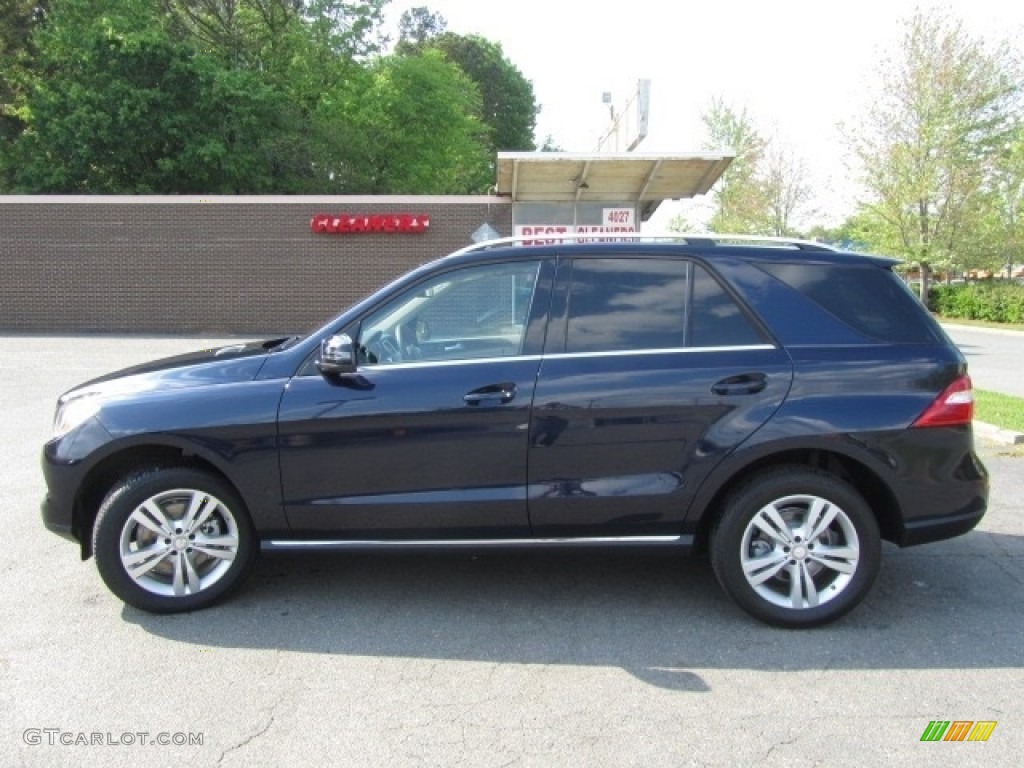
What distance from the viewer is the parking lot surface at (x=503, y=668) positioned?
8.77 feet

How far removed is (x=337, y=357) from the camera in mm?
3418

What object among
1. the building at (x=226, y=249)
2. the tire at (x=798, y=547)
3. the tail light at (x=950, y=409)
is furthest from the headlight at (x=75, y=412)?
the building at (x=226, y=249)

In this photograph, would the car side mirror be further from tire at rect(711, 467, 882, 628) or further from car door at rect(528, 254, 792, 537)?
tire at rect(711, 467, 882, 628)

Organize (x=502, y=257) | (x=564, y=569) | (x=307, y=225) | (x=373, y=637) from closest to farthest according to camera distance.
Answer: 1. (x=373, y=637)
2. (x=502, y=257)
3. (x=564, y=569)
4. (x=307, y=225)

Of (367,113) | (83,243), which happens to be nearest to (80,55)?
(83,243)

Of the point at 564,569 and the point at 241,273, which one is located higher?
the point at 241,273

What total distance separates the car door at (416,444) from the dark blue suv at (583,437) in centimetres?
1

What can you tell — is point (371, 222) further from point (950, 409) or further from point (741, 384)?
point (950, 409)

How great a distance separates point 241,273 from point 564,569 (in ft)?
52.9

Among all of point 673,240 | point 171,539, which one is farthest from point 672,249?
point 171,539

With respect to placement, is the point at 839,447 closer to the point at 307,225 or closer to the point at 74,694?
the point at 74,694

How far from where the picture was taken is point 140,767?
2559 millimetres

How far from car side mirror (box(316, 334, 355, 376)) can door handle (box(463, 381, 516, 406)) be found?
55 cm

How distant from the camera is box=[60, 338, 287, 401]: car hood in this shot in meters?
3.61
